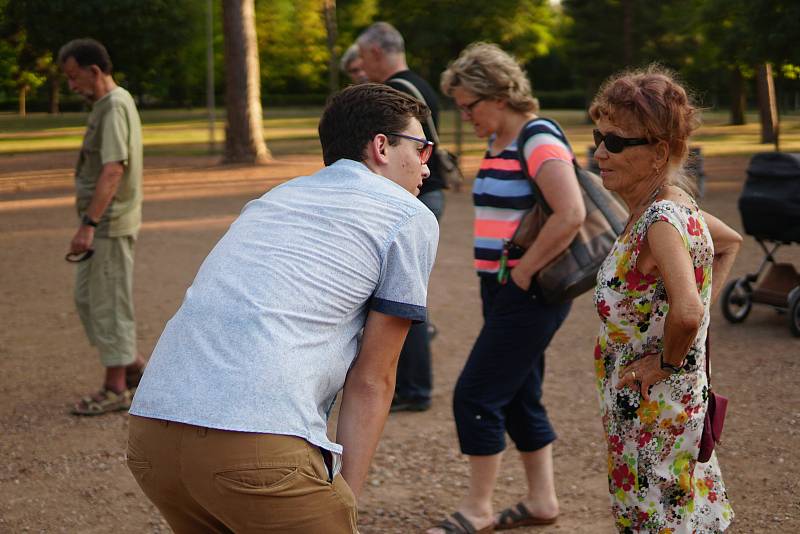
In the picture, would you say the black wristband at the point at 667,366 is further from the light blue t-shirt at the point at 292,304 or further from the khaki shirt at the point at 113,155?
the khaki shirt at the point at 113,155

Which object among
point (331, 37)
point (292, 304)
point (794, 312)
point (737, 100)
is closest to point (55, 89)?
point (794, 312)

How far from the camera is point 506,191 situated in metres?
4.09

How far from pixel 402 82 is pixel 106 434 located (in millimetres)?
2580

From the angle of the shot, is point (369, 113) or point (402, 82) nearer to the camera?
point (369, 113)

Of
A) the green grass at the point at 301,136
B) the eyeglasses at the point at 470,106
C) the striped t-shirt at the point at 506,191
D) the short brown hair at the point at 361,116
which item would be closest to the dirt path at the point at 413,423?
the striped t-shirt at the point at 506,191

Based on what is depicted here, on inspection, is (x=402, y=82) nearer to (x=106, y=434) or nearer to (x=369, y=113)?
(x=106, y=434)

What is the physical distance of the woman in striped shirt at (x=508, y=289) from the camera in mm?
3930

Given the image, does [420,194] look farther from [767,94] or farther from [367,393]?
[767,94]

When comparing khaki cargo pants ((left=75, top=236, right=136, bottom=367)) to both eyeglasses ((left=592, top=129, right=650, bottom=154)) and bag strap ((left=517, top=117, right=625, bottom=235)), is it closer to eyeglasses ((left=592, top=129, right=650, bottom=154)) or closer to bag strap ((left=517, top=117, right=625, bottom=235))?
bag strap ((left=517, top=117, right=625, bottom=235))

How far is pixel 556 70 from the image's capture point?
2734 inches

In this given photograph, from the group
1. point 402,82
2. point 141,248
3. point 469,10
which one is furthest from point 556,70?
point 402,82

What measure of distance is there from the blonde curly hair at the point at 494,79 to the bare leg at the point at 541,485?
1460 mm

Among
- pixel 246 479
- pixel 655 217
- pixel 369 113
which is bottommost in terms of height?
pixel 246 479

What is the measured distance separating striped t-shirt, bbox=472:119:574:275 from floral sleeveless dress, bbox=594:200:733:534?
119cm
